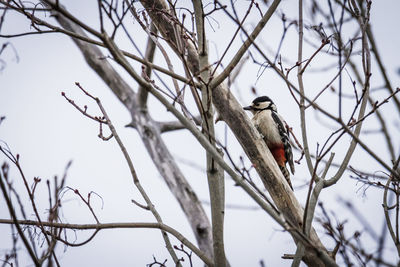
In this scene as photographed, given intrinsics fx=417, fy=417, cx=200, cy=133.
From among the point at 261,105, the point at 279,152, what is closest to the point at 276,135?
the point at 279,152

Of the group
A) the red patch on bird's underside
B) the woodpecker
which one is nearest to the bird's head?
the woodpecker

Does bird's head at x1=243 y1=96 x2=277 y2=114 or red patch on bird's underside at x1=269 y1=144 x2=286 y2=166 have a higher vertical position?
bird's head at x1=243 y1=96 x2=277 y2=114

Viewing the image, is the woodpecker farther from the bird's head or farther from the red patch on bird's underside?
the bird's head

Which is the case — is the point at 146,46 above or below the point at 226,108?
above

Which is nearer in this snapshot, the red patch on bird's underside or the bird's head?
the red patch on bird's underside

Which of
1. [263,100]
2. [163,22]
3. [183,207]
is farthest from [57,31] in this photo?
[183,207]

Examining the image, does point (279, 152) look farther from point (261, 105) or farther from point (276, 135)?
point (261, 105)

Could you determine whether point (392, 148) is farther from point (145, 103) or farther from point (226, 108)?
point (145, 103)

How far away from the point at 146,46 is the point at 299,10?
3.91 m

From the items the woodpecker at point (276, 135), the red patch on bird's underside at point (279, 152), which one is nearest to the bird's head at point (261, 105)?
the woodpecker at point (276, 135)

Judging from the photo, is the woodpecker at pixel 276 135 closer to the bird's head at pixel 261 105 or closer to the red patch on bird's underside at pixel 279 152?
the red patch on bird's underside at pixel 279 152

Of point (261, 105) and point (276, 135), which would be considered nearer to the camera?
point (276, 135)

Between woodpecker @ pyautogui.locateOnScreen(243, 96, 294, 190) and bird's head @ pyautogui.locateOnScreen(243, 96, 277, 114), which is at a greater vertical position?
bird's head @ pyautogui.locateOnScreen(243, 96, 277, 114)

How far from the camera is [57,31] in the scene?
2.20 m
